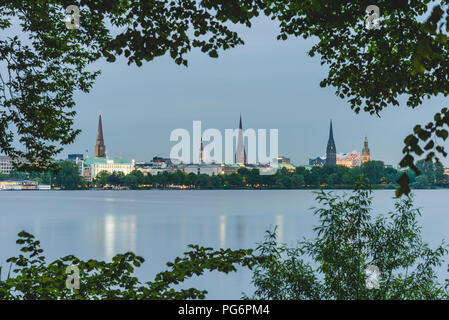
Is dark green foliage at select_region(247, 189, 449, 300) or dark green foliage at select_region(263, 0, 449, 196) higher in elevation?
dark green foliage at select_region(263, 0, 449, 196)

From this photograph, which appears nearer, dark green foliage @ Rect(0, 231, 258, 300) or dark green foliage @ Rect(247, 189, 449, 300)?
dark green foliage @ Rect(0, 231, 258, 300)

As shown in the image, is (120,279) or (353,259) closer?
(120,279)

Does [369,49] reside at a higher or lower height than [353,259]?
higher

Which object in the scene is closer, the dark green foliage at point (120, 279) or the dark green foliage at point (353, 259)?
the dark green foliage at point (120, 279)

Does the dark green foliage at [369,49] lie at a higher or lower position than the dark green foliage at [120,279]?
higher

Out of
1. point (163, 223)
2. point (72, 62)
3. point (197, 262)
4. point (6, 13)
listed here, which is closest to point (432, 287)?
point (197, 262)

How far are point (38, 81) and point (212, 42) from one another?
4895 mm

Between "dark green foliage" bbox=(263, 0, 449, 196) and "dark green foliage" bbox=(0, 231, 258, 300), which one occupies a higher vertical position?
"dark green foliage" bbox=(263, 0, 449, 196)

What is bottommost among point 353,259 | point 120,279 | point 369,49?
point 353,259

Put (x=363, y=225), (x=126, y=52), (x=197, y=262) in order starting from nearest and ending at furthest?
(x=126, y=52) → (x=197, y=262) → (x=363, y=225)

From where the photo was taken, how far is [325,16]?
7.11 metres
